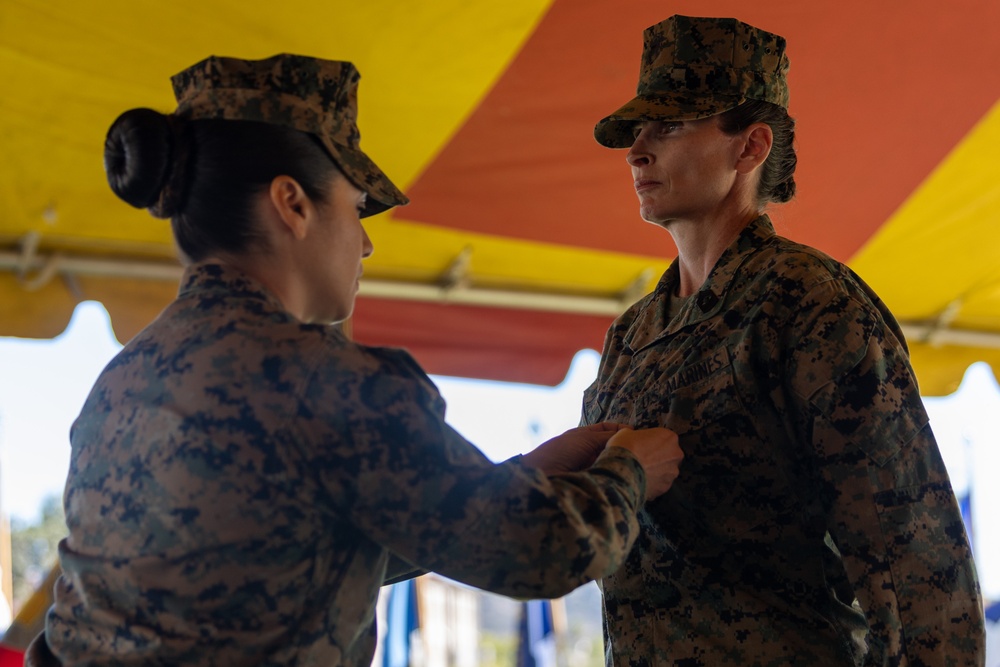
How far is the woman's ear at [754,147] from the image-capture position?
1752 mm

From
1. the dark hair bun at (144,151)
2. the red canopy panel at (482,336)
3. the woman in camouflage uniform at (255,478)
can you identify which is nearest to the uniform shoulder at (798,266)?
the woman in camouflage uniform at (255,478)

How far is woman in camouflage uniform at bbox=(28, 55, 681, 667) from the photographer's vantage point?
1.18 m

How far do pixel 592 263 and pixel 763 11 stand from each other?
1156mm

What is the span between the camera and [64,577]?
1.30 metres

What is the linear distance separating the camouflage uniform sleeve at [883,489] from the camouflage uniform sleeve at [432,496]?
40cm

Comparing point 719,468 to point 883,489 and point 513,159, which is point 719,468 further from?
point 513,159

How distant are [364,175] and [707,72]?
63 centimetres

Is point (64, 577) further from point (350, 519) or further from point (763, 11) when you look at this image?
point (763, 11)

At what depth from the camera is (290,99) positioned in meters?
1.38

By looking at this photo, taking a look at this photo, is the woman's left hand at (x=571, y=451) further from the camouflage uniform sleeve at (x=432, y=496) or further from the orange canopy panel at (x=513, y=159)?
the orange canopy panel at (x=513, y=159)

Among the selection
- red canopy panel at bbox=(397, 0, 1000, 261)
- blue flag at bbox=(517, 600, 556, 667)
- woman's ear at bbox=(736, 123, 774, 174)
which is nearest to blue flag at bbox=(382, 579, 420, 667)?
blue flag at bbox=(517, 600, 556, 667)

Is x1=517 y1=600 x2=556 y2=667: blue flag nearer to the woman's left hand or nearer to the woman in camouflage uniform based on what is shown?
the woman's left hand

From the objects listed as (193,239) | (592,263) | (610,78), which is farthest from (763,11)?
(193,239)

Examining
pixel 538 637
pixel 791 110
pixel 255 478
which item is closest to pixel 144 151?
pixel 255 478
